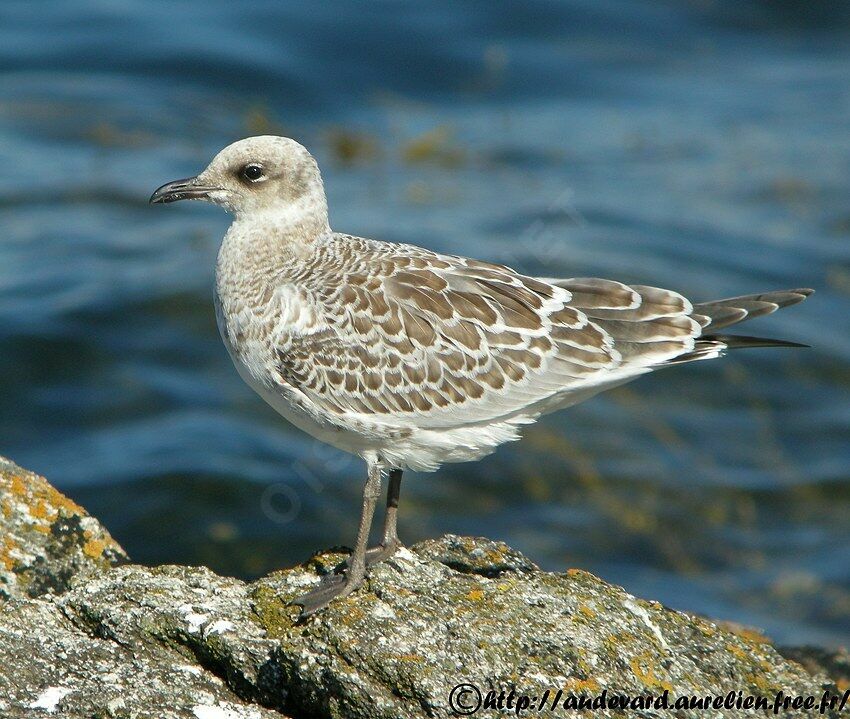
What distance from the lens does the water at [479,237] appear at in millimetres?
13250

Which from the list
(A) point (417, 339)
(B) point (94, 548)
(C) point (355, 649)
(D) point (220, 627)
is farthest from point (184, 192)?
(C) point (355, 649)

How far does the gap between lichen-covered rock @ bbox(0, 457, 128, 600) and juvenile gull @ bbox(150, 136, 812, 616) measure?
1.29 metres

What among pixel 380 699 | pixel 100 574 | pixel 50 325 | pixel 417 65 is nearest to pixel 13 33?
pixel 417 65

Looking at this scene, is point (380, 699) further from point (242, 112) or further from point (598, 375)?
point (242, 112)

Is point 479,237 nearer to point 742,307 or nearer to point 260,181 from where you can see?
point 260,181

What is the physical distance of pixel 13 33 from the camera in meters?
23.3

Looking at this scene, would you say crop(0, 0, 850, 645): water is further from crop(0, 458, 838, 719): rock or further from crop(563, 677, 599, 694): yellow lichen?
crop(563, 677, 599, 694): yellow lichen

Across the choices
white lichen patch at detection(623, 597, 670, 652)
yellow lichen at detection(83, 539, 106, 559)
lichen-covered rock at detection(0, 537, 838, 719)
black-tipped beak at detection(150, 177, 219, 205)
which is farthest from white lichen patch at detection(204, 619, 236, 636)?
black-tipped beak at detection(150, 177, 219, 205)

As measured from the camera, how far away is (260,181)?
7691mm

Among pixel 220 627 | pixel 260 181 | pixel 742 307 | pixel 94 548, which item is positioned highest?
pixel 260 181

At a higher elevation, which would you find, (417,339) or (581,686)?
(417,339)

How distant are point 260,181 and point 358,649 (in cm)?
335

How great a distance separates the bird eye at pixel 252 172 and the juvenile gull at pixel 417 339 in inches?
0.6

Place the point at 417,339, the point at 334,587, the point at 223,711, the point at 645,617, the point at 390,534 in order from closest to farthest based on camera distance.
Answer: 1. the point at 223,711
2. the point at 645,617
3. the point at 334,587
4. the point at 417,339
5. the point at 390,534
